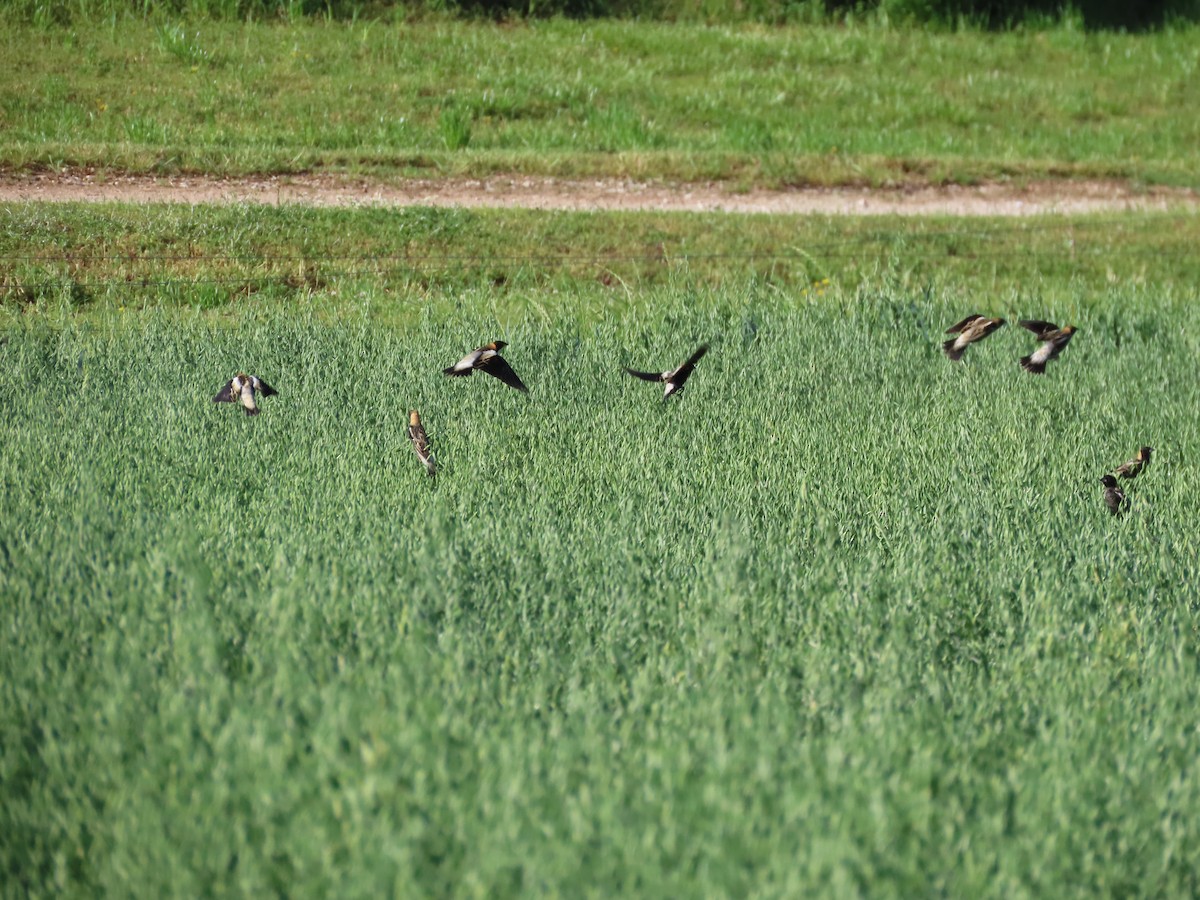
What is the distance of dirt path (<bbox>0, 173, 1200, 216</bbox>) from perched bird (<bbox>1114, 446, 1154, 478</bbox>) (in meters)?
5.23

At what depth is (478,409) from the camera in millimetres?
4668

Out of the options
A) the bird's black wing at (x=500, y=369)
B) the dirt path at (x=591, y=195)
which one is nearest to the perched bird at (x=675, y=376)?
the bird's black wing at (x=500, y=369)

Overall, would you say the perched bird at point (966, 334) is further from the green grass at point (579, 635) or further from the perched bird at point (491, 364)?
the perched bird at point (491, 364)

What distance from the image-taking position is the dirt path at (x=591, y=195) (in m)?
7.02

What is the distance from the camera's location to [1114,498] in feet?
12.7

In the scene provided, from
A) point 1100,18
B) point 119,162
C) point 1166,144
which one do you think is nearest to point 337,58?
point 119,162

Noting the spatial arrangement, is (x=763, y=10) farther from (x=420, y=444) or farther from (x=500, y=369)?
(x=420, y=444)

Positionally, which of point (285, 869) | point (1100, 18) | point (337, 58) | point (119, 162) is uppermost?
point (1100, 18)

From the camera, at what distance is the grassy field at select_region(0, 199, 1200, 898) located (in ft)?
6.52

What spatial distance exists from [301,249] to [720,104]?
6683mm

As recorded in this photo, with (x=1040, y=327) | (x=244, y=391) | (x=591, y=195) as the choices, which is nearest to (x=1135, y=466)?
(x=1040, y=327)

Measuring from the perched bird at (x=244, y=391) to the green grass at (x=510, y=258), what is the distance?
70.8 inches

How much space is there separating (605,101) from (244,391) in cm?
858

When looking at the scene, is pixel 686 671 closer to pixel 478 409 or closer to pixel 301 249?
pixel 478 409
